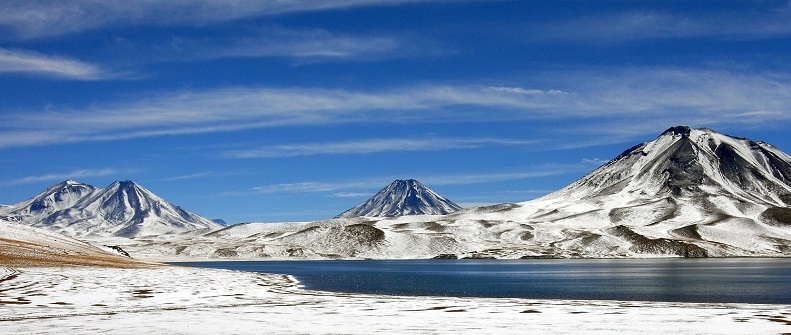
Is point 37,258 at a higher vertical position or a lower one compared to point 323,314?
higher

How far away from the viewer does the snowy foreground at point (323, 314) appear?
32.5 meters

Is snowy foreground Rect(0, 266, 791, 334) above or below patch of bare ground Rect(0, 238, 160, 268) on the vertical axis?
below

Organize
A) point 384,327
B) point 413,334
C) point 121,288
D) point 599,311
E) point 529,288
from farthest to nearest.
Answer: point 529,288 → point 121,288 → point 599,311 → point 384,327 → point 413,334

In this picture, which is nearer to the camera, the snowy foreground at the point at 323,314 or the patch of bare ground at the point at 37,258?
the snowy foreground at the point at 323,314

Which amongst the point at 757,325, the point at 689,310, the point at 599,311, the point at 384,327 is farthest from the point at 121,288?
the point at 757,325

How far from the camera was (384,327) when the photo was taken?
109 feet

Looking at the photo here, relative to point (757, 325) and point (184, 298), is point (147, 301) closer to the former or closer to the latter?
point (184, 298)

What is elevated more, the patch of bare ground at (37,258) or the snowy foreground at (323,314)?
the patch of bare ground at (37,258)

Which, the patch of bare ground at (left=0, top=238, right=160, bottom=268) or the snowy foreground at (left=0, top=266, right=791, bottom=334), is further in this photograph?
the patch of bare ground at (left=0, top=238, right=160, bottom=268)

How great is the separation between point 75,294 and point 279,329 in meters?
24.5

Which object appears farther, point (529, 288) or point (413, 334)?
point (529, 288)

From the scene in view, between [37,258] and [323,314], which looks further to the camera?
[37,258]

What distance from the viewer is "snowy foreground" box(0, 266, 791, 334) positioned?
107 ft

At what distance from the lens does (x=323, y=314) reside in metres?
39.8
